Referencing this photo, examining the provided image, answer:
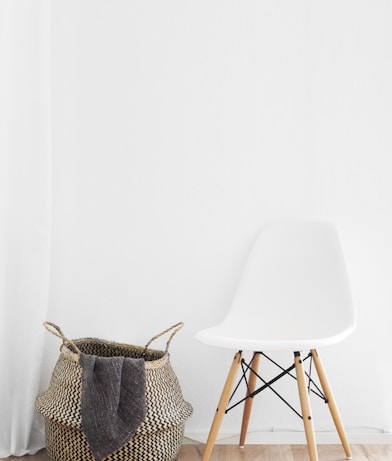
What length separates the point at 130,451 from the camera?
2.04m

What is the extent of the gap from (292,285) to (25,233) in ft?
3.31

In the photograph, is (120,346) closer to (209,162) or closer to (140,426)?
(140,426)

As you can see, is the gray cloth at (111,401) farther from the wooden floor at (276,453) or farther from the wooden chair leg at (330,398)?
the wooden chair leg at (330,398)

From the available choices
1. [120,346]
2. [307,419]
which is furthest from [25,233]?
[307,419]

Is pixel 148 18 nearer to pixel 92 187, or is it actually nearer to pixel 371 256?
pixel 92 187

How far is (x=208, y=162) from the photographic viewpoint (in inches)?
95.2

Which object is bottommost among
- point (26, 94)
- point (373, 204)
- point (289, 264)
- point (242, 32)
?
point (289, 264)

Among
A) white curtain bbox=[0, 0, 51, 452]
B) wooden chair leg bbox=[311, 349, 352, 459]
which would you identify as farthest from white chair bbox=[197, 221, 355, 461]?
white curtain bbox=[0, 0, 51, 452]

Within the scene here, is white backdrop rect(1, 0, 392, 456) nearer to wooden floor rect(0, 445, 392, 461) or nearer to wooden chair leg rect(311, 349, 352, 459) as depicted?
wooden floor rect(0, 445, 392, 461)

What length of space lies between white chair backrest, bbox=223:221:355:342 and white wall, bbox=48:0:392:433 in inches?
4.4

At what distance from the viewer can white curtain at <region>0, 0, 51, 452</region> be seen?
2256 millimetres

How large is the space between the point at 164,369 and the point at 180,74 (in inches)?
44.2

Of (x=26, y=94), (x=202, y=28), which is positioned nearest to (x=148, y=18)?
(x=202, y=28)

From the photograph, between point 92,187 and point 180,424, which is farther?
point 92,187
